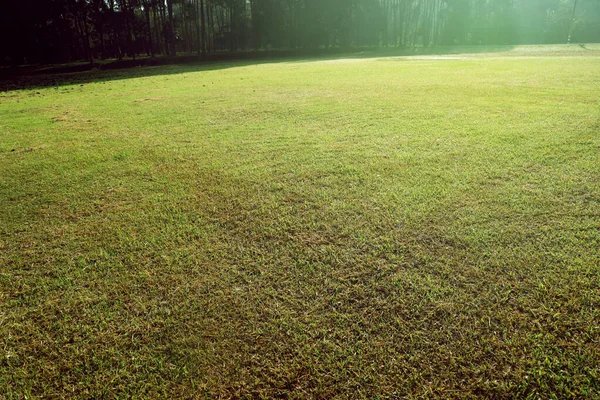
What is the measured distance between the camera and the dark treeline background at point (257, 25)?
90.2 ft

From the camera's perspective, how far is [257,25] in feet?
136

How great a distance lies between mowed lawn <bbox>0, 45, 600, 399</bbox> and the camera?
1726mm

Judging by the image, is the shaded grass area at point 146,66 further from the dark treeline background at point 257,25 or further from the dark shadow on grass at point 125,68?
the dark treeline background at point 257,25

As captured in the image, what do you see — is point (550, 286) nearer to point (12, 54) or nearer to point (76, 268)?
point (76, 268)

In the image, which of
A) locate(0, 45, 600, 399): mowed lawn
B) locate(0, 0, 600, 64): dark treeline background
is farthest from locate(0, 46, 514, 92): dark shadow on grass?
locate(0, 45, 600, 399): mowed lawn

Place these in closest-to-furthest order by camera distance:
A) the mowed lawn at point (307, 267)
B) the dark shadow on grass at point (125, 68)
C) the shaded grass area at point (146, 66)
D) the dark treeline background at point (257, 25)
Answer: the mowed lawn at point (307, 267)
the dark shadow on grass at point (125, 68)
the shaded grass area at point (146, 66)
the dark treeline background at point (257, 25)

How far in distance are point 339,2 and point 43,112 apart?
47.9 meters

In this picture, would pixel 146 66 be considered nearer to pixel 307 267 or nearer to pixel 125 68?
pixel 125 68

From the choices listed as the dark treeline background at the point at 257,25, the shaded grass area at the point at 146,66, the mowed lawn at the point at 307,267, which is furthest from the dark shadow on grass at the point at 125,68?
the mowed lawn at the point at 307,267

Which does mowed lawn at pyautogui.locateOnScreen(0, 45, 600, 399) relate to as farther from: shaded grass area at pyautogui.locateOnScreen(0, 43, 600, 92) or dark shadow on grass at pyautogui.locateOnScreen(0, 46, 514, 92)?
shaded grass area at pyautogui.locateOnScreen(0, 43, 600, 92)

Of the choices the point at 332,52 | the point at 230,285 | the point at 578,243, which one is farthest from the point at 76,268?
the point at 332,52

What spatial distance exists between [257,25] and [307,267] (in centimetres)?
4466

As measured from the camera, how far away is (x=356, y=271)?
7.91 ft

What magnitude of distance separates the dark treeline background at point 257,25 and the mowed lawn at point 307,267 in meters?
28.1
